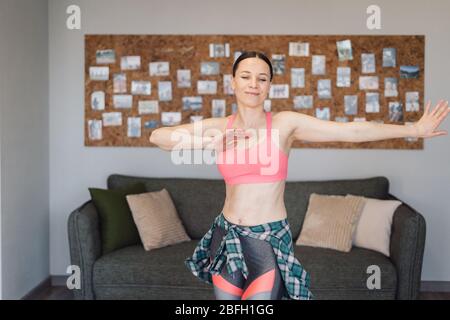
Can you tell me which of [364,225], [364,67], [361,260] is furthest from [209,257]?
[364,67]

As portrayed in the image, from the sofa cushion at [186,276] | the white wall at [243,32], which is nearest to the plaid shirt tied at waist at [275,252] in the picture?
the sofa cushion at [186,276]

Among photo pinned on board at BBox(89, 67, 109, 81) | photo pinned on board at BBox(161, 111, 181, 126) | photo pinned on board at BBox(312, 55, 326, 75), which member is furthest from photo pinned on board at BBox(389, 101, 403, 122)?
photo pinned on board at BBox(89, 67, 109, 81)

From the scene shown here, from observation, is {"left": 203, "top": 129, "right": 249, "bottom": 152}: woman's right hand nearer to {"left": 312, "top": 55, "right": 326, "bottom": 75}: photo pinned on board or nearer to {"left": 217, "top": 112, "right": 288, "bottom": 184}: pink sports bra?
{"left": 217, "top": 112, "right": 288, "bottom": 184}: pink sports bra

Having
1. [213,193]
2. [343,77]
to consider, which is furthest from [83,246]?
[343,77]

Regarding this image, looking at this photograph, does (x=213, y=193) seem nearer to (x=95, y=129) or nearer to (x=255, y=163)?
(x=95, y=129)

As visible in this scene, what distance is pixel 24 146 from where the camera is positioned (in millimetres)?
4098

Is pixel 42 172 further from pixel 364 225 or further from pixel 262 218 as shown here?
pixel 262 218

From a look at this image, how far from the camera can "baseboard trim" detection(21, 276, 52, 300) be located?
415 cm

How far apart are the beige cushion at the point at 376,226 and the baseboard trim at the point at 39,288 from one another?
7.65 feet

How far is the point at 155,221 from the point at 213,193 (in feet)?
1.79

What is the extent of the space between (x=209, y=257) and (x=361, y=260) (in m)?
1.77

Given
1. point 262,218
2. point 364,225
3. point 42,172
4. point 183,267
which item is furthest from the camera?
point 42,172

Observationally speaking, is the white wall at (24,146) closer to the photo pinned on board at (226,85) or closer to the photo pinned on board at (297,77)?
the photo pinned on board at (226,85)

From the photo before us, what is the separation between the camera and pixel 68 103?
15.3 feet
